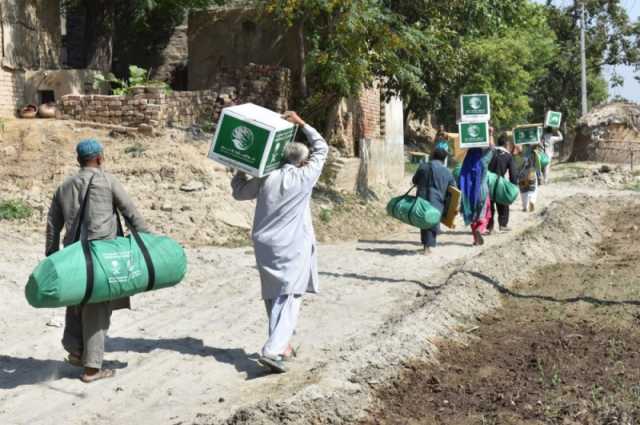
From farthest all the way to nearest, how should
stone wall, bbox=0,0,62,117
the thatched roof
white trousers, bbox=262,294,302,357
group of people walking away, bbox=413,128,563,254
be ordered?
the thatched roof → stone wall, bbox=0,0,62,117 → group of people walking away, bbox=413,128,563,254 → white trousers, bbox=262,294,302,357

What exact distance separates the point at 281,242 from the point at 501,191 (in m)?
8.58

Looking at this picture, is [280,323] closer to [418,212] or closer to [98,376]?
[98,376]

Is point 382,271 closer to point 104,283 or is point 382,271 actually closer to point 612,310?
point 612,310

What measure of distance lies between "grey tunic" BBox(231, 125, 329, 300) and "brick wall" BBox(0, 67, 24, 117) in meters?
11.6

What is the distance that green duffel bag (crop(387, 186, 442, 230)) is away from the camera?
1170 cm

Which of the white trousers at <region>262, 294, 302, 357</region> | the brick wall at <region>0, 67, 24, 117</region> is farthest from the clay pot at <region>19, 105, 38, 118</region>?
the white trousers at <region>262, 294, 302, 357</region>

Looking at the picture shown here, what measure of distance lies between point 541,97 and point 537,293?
43283 mm

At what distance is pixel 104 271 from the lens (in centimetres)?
574

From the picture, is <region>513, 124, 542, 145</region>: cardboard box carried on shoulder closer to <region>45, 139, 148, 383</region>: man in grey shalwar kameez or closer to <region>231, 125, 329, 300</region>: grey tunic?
<region>231, 125, 329, 300</region>: grey tunic

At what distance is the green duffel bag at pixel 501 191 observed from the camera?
1410 cm

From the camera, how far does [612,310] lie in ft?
27.3

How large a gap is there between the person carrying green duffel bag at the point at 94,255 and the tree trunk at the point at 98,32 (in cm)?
1460

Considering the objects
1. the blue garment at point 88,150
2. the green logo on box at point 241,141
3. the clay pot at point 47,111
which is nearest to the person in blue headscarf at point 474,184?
the green logo on box at point 241,141

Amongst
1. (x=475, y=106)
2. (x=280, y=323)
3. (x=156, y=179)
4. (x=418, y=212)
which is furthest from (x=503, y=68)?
(x=280, y=323)
